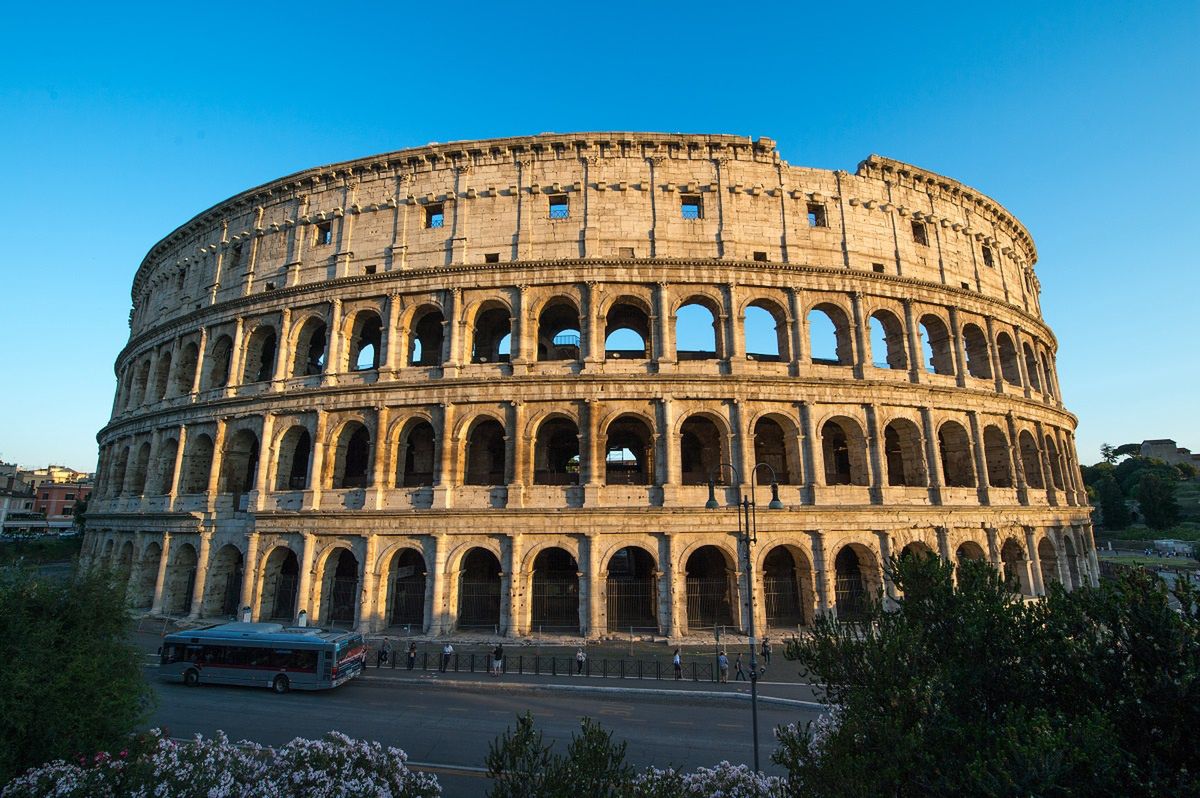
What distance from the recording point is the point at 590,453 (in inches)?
855

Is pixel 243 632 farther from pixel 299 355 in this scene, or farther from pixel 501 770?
pixel 501 770

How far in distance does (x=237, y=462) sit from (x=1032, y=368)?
41.4 meters

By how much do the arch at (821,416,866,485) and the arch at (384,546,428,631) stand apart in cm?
1799

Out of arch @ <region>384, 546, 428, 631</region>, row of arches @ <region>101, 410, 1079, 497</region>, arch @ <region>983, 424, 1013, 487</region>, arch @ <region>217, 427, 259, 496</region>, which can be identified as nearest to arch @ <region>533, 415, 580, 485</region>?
row of arches @ <region>101, 410, 1079, 497</region>

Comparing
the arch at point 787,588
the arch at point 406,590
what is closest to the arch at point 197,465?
the arch at point 406,590

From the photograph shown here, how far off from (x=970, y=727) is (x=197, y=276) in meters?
37.3

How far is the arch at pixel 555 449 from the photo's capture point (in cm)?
2344

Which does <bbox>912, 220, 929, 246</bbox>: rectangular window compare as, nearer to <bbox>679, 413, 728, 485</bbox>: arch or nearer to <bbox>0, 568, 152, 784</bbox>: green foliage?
<bbox>679, 413, 728, 485</bbox>: arch

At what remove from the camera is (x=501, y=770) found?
6.69m

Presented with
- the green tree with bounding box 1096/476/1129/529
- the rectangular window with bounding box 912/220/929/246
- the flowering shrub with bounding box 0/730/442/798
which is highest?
the rectangular window with bounding box 912/220/929/246

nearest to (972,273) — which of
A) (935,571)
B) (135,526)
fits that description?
(935,571)

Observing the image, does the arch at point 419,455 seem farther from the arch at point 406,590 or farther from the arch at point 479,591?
the arch at point 479,591

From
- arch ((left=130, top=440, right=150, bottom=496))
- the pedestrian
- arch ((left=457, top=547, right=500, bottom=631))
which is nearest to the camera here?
the pedestrian

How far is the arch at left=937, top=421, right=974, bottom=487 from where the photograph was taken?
24.6 metres
